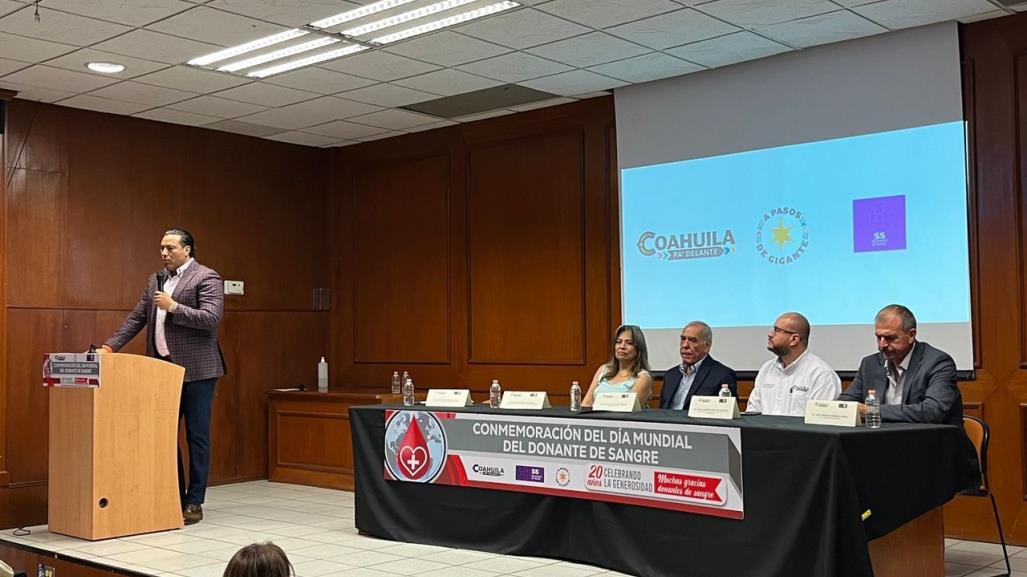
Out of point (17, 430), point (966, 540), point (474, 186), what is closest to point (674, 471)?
point (966, 540)

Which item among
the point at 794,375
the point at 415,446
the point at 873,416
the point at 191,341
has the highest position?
the point at 191,341

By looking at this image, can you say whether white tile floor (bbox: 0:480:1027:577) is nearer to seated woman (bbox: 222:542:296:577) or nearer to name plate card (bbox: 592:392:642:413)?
name plate card (bbox: 592:392:642:413)

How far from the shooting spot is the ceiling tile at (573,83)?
6391 mm

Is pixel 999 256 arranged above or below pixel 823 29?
below

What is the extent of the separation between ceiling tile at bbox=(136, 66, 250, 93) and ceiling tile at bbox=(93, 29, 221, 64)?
0.25m

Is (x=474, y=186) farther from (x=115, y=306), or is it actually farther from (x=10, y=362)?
(x=10, y=362)

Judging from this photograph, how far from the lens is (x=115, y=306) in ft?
23.5

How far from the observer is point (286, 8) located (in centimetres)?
505

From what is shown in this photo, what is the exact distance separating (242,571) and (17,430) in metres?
5.34

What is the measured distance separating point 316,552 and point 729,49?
349cm

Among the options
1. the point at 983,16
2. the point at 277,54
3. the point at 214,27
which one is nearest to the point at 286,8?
the point at 214,27

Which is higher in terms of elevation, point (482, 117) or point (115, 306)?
point (482, 117)

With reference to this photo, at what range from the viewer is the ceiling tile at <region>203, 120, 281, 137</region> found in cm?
762

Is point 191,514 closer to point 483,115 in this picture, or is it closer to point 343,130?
point 343,130
